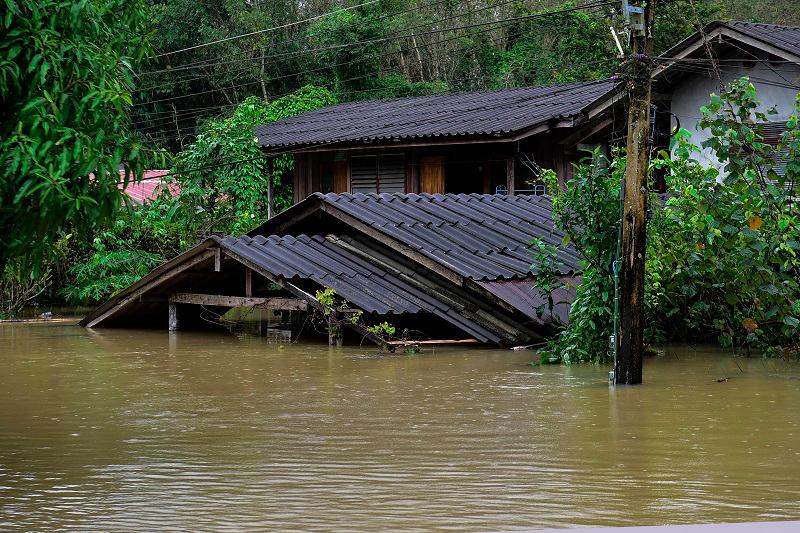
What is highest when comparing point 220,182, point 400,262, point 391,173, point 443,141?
point 443,141

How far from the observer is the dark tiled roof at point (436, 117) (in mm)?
25953

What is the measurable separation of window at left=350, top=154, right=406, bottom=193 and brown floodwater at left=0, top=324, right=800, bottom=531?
43.2ft

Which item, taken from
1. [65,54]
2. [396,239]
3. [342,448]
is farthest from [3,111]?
[396,239]

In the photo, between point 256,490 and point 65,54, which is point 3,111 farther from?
point 256,490

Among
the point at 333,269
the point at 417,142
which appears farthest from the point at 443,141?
the point at 333,269

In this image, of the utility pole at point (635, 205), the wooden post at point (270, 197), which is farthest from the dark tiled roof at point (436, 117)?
the utility pole at point (635, 205)

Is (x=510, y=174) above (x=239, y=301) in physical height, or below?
above

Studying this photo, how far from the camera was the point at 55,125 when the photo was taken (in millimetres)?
7820

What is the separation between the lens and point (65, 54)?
803cm

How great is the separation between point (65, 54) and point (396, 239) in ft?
34.5

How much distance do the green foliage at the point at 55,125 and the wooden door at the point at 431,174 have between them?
20240mm

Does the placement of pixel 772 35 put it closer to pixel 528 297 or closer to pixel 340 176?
pixel 528 297

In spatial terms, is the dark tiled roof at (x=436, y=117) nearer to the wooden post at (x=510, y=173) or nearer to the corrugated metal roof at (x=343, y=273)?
the wooden post at (x=510, y=173)

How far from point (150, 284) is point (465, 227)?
585cm
